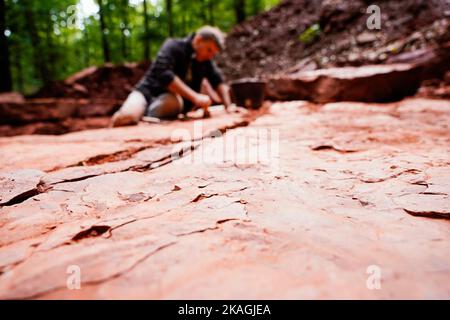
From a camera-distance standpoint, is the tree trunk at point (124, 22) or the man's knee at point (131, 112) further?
the tree trunk at point (124, 22)

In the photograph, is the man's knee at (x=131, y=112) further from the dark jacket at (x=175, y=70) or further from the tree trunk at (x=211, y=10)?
the tree trunk at (x=211, y=10)

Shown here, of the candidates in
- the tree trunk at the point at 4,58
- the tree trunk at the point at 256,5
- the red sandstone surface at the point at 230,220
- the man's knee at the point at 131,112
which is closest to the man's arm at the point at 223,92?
the man's knee at the point at 131,112

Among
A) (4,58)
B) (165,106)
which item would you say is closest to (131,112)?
(165,106)

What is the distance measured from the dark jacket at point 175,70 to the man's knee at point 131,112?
16 cm

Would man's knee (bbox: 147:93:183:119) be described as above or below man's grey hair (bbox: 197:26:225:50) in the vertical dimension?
below

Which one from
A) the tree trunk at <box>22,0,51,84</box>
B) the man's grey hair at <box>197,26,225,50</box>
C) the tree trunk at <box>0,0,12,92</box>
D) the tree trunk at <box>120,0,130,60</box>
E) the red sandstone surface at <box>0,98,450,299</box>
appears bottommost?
the red sandstone surface at <box>0,98,450,299</box>

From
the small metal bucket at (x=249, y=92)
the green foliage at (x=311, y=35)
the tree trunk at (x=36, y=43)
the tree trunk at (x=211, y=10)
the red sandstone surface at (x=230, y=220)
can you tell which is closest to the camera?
the red sandstone surface at (x=230, y=220)

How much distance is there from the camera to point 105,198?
4.42 feet

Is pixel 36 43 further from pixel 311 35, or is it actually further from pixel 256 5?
A: pixel 311 35

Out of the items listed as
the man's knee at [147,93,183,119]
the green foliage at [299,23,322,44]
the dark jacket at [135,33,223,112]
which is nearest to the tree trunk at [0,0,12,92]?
the dark jacket at [135,33,223,112]

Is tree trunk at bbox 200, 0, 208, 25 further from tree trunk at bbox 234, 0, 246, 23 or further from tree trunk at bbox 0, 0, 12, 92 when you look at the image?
tree trunk at bbox 0, 0, 12, 92

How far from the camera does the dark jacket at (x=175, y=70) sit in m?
3.84

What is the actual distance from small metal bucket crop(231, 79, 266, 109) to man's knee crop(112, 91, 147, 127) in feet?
4.89

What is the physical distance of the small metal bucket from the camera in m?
4.45
